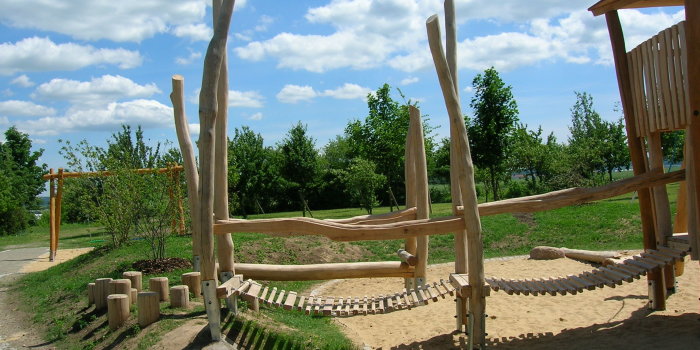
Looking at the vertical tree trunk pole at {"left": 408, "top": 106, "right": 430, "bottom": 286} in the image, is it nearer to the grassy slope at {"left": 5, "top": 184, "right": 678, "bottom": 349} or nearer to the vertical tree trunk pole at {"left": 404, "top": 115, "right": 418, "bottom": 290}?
the vertical tree trunk pole at {"left": 404, "top": 115, "right": 418, "bottom": 290}

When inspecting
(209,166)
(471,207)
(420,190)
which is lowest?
(471,207)

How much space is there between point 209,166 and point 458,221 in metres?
2.69

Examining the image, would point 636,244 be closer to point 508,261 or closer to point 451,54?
point 508,261

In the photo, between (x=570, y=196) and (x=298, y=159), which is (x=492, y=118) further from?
A: (x=570, y=196)

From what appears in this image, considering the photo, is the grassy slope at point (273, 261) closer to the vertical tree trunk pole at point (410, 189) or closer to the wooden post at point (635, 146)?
the vertical tree trunk pole at point (410, 189)

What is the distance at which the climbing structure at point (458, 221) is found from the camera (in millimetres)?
5879

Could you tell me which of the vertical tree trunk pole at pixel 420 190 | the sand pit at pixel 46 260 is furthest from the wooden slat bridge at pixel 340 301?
the sand pit at pixel 46 260

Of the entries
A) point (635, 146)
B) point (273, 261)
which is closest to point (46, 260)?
point (273, 261)

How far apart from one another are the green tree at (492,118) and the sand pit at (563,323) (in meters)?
12.4

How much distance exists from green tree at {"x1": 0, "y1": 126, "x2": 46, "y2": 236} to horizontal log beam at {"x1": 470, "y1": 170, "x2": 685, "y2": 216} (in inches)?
964

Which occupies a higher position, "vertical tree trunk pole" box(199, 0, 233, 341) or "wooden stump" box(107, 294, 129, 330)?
"vertical tree trunk pole" box(199, 0, 233, 341)

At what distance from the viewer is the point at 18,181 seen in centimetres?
3150

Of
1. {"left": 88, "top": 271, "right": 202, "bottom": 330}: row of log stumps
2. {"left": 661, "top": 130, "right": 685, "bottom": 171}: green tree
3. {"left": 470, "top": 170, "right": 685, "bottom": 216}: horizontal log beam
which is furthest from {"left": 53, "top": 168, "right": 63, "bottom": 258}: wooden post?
{"left": 661, "top": 130, "right": 685, "bottom": 171}: green tree

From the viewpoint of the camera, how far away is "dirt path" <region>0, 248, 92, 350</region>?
23.7ft
